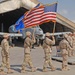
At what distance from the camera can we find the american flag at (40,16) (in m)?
14.0

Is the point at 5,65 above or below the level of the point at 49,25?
below

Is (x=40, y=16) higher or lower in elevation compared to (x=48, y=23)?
lower

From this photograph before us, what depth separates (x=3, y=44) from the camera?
1266 cm

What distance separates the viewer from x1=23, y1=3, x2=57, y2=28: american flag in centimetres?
1395

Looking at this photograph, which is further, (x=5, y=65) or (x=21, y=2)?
(x=21, y=2)

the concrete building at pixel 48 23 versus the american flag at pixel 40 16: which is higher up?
the concrete building at pixel 48 23

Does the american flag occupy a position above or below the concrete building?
below

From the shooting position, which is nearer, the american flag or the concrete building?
the american flag

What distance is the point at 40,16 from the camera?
552 inches

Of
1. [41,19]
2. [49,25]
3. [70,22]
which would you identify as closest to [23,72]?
[41,19]

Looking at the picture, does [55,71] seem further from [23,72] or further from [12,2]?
[12,2]

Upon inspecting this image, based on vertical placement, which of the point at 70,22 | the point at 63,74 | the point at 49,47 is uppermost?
the point at 70,22

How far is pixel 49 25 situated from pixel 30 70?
35.3 metres

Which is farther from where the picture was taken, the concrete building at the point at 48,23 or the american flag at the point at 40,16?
the concrete building at the point at 48,23
